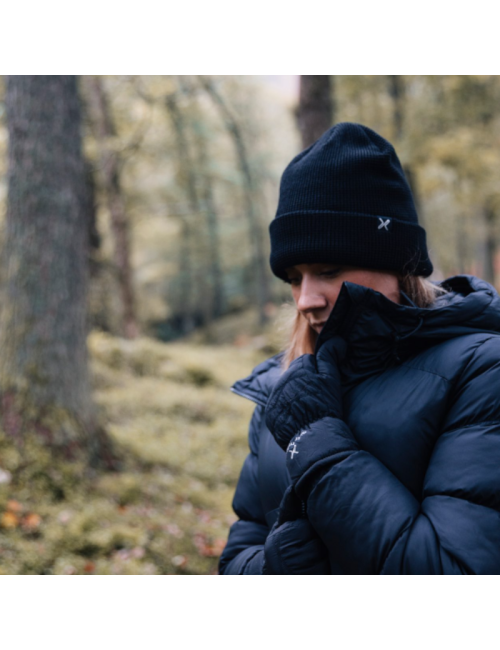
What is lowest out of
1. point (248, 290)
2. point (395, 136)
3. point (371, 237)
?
point (248, 290)

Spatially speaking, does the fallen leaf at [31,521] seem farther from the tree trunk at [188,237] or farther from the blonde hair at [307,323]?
the tree trunk at [188,237]

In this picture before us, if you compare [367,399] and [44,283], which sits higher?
[44,283]

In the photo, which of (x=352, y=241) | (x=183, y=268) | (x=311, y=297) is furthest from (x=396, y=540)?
(x=183, y=268)

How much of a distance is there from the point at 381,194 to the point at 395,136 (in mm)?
13513

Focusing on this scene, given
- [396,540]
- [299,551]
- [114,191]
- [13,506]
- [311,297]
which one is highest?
[114,191]

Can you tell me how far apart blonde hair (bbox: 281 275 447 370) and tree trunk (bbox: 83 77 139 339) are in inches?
483

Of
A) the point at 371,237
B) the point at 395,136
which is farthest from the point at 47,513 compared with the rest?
the point at 395,136

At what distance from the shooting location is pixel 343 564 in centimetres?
139

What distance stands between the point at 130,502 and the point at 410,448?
4.31m

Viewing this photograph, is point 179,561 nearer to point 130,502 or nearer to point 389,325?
point 130,502

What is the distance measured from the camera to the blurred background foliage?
4.61 m

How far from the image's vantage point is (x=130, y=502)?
16.8 ft

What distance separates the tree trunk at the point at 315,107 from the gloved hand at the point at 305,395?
541 centimetres
